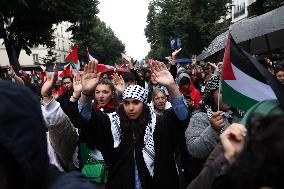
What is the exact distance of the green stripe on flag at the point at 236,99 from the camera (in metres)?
2.54

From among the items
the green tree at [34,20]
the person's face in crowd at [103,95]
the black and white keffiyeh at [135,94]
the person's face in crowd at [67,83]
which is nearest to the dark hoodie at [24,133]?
the black and white keffiyeh at [135,94]

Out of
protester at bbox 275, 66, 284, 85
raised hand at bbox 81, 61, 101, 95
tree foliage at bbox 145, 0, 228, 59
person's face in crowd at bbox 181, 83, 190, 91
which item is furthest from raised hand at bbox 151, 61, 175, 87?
tree foliage at bbox 145, 0, 228, 59

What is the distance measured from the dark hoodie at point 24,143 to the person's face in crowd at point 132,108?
2270mm

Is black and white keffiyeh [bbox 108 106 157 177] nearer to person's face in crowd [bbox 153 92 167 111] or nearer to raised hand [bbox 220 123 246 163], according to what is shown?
raised hand [bbox 220 123 246 163]

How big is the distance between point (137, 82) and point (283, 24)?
3.21 m

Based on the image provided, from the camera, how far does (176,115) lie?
327 centimetres

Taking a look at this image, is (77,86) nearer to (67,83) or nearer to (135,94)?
(135,94)

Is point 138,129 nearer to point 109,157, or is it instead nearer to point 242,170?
point 109,157

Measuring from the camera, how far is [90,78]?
3.52m

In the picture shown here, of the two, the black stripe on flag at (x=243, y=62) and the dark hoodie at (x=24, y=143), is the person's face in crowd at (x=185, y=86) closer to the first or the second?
the black stripe on flag at (x=243, y=62)

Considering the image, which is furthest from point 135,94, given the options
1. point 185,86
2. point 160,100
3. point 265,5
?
point 265,5

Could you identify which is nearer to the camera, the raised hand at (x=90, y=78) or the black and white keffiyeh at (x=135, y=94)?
the raised hand at (x=90, y=78)

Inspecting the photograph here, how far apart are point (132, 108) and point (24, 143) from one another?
2475mm

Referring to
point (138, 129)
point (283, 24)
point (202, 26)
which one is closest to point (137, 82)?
A: point (283, 24)
